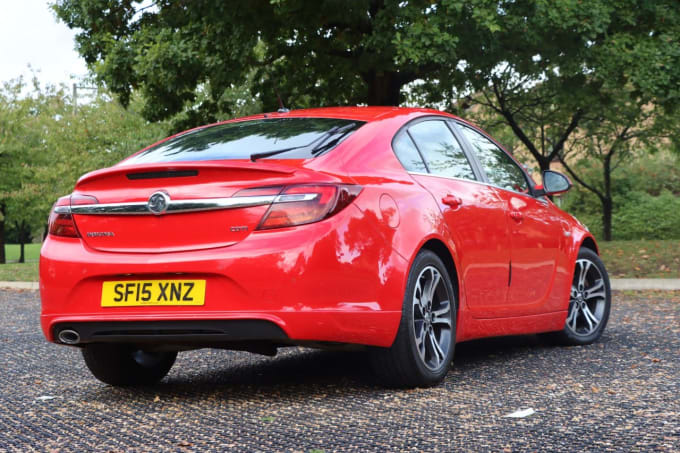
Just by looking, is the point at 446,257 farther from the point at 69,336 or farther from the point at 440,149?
the point at 69,336

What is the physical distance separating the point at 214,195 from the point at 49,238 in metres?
1.04

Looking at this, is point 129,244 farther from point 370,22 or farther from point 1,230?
point 1,230

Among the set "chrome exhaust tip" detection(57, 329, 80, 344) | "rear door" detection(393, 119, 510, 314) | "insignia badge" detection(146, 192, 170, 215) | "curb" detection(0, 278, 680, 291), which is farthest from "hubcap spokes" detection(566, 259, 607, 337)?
"curb" detection(0, 278, 680, 291)

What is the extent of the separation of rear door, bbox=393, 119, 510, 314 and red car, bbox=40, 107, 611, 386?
0.05 feet

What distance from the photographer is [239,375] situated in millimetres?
Answer: 5520

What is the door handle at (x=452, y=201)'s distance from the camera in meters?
5.02

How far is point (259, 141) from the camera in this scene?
476 centimetres

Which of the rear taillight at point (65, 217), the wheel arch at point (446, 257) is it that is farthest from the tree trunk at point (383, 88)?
the rear taillight at point (65, 217)

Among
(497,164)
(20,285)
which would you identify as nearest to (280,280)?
(497,164)

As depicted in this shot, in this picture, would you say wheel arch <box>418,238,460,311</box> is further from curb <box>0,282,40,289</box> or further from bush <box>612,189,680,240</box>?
bush <box>612,189,680,240</box>

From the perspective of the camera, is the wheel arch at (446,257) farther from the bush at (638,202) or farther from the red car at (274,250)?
the bush at (638,202)

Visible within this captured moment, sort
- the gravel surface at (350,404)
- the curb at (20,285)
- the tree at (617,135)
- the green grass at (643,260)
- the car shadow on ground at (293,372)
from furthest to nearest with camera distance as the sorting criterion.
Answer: the tree at (617,135) < the curb at (20,285) < the green grass at (643,260) < the car shadow on ground at (293,372) < the gravel surface at (350,404)

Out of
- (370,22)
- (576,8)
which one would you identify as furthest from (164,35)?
(576,8)

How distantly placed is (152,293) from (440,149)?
2100 millimetres
